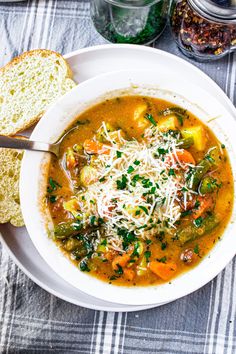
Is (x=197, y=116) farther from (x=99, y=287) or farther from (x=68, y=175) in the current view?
(x=99, y=287)

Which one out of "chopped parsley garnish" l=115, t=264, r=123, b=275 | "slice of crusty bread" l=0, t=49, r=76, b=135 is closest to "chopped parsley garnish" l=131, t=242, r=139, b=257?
"chopped parsley garnish" l=115, t=264, r=123, b=275

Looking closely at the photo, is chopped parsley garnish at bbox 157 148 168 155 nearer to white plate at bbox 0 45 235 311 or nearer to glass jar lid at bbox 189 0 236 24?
white plate at bbox 0 45 235 311

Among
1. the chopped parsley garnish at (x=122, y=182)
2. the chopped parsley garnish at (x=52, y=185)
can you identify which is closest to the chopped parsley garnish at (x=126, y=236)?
the chopped parsley garnish at (x=122, y=182)

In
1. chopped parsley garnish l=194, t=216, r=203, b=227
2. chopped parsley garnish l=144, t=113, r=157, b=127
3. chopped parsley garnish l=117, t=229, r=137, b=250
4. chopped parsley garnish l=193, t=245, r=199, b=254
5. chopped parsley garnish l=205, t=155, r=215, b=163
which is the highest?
chopped parsley garnish l=144, t=113, r=157, b=127

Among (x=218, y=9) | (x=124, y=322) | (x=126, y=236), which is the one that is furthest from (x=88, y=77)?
(x=124, y=322)

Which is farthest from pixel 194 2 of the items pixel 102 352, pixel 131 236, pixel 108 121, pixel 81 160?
pixel 102 352

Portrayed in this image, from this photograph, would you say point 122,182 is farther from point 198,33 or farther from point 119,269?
point 198,33
